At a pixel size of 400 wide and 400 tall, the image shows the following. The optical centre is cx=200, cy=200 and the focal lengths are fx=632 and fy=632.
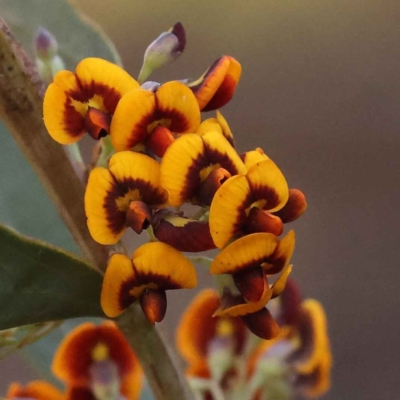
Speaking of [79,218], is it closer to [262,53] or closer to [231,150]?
[231,150]

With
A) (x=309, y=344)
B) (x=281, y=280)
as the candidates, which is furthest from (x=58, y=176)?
(x=309, y=344)

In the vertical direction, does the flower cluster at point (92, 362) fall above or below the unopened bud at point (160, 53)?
below

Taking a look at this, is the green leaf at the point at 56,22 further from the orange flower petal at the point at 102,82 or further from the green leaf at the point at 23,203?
the orange flower petal at the point at 102,82

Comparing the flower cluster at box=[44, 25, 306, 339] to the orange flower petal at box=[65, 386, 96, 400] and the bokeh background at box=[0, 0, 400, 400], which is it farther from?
the bokeh background at box=[0, 0, 400, 400]

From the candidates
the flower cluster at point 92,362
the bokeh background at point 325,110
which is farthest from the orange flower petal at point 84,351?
the bokeh background at point 325,110

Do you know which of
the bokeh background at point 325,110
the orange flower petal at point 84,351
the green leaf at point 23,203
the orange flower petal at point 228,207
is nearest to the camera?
the orange flower petal at point 228,207

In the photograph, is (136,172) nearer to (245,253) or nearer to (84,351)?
(245,253)

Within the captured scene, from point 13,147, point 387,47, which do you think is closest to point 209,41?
point 387,47
